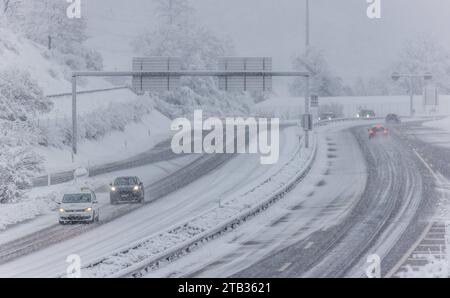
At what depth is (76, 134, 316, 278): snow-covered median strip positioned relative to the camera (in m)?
27.9

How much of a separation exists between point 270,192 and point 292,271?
22093 mm

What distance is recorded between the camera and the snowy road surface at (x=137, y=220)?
31.9 metres

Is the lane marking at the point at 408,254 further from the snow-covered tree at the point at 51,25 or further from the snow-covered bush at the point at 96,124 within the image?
the snow-covered tree at the point at 51,25

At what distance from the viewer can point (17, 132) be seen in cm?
5622

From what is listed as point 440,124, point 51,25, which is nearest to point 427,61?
point 440,124

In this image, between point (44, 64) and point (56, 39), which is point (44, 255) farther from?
point (56, 39)

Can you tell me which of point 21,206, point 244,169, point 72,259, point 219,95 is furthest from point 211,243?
A: point 219,95

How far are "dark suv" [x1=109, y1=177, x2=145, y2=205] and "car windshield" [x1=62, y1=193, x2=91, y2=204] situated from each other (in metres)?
6.47

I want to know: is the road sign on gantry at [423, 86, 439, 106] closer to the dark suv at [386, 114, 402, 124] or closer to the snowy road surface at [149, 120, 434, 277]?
the dark suv at [386, 114, 402, 124]

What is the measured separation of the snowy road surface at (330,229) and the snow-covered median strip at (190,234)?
0.44m

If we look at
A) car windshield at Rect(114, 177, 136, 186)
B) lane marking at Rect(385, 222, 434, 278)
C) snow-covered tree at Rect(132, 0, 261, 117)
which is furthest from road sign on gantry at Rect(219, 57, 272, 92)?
snow-covered tree at Rect(132, 0, 261, 117)

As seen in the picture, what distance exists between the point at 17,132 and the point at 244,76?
23723 millimetres

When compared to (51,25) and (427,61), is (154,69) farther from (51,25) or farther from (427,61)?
(427,61)

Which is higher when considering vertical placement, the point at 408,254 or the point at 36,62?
the point at 36,62
